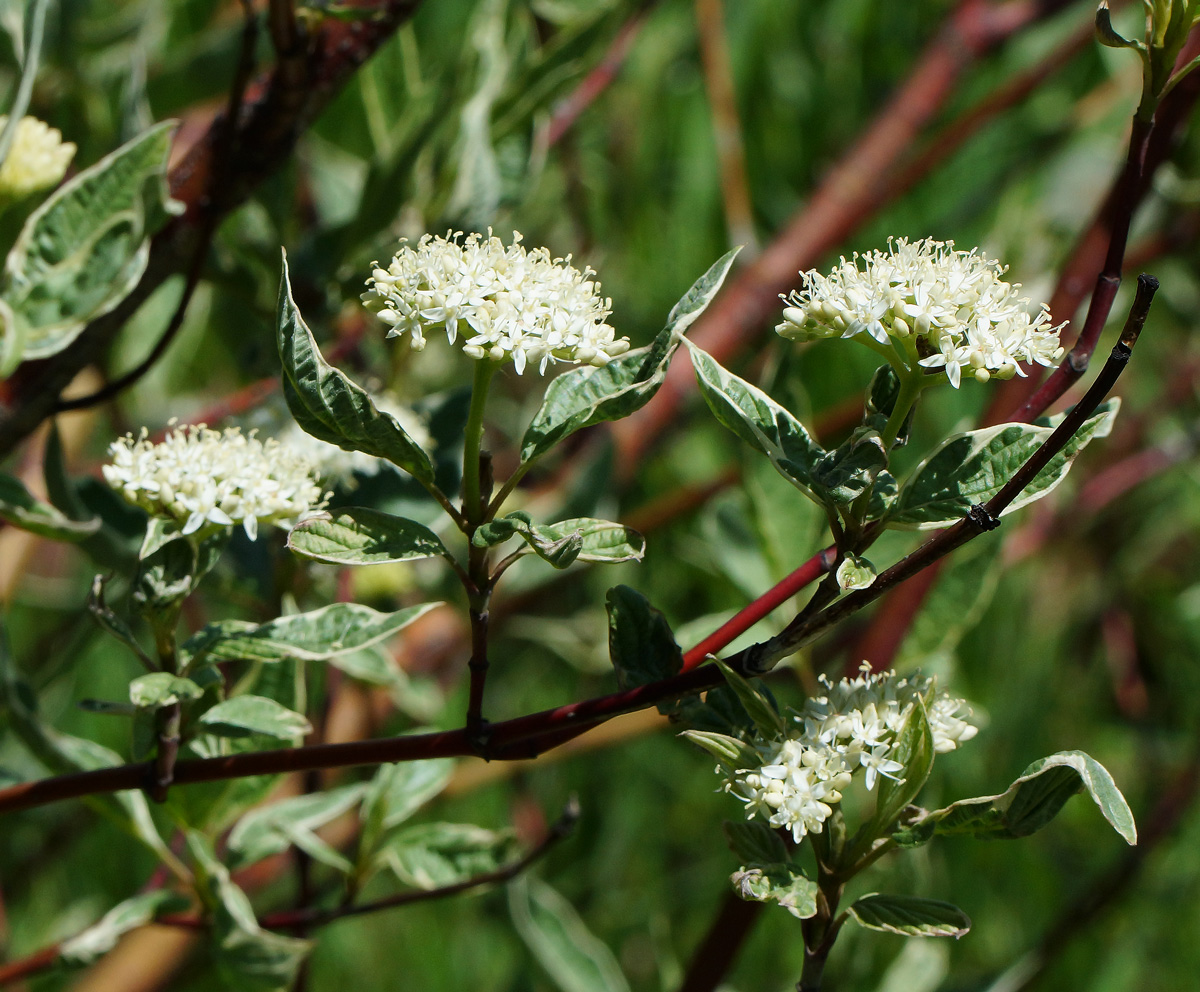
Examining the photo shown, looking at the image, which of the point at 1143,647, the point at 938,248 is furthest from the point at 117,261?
the point at 1143,647

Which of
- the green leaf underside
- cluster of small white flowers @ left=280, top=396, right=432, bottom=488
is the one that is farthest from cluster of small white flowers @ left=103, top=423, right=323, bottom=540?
cluster of small white flowers @ left=280, top=396, right=432, bottom=488

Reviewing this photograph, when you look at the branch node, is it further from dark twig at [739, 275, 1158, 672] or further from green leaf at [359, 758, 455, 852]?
green leaf at [359, 758, 455, 852]

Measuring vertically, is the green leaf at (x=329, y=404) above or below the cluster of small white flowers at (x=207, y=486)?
above

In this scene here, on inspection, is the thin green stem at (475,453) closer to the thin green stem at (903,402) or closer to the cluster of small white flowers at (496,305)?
the cluster of small white flowers at (496,305)

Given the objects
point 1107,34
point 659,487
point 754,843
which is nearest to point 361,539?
point 754,843

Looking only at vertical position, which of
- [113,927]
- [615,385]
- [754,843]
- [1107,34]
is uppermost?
[1107,34]

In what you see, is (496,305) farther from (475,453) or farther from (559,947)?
(559,947)

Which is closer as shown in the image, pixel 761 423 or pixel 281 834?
pixel 761 423

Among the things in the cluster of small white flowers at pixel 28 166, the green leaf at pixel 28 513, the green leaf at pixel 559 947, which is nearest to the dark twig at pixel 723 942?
the green leaf at pixel 559 947
